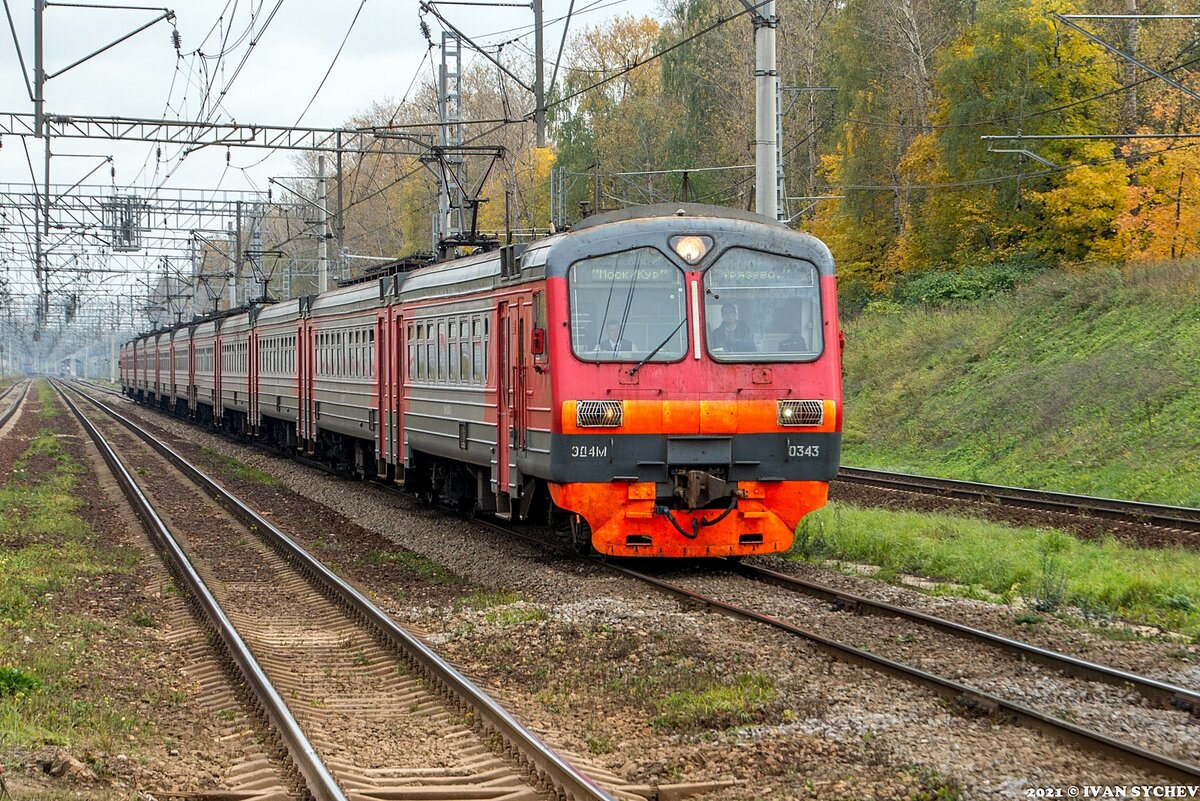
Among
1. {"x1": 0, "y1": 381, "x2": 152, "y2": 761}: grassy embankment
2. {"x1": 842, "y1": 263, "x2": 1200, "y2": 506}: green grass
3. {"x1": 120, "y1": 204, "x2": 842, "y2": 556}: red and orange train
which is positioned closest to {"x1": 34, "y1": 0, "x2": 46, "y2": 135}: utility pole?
{"x1": 0, "y1": 381, "x2": 152, "y2": 761}: grassy embankment

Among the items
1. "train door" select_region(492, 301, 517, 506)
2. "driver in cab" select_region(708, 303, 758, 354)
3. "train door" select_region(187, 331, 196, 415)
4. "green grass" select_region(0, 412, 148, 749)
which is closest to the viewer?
"green grass" select_region(0, 412, 148, 749)

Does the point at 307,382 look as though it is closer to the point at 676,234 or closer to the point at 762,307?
the point at 676,234

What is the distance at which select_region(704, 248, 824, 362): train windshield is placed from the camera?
12.2m

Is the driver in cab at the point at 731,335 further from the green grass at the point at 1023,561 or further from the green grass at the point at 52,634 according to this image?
the green grass at the point at 52,634

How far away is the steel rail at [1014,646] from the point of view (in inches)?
286

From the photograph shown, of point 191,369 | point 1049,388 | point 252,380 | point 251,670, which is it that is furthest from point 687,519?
point 191,369

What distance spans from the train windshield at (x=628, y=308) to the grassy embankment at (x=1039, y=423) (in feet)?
9.74

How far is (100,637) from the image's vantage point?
1008cm

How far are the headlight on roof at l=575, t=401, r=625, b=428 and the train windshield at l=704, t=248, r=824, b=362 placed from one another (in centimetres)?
112

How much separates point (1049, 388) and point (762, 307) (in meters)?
14.8

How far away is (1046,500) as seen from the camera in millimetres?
17906

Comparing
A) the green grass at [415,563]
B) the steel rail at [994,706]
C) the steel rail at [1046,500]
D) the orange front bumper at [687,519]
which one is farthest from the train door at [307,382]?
the steel rail at [994,706]

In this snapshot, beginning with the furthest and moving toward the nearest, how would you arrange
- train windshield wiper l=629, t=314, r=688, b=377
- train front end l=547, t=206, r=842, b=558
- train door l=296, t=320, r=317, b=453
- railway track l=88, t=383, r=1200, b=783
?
train door l=296, t=320, r=317, b=453, train windshield wiper l=629, t=314, r=688, b=377, train front end l=547, t=206, r=842, b=558, railway track l=88, t=383, r=1200, b=783

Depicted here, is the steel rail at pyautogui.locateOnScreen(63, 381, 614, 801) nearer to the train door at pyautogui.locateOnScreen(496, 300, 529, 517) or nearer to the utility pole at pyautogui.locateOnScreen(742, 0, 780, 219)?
the train door at pyautogui.locateOnScreen(496, 300, 529, 517)
